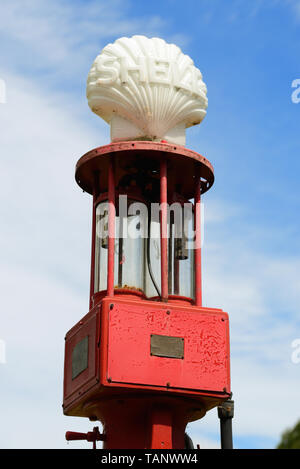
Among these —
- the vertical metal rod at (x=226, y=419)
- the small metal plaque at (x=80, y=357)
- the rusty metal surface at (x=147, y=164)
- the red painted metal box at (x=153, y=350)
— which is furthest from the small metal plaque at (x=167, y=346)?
the rusty metal surface at (x=147, y=164)

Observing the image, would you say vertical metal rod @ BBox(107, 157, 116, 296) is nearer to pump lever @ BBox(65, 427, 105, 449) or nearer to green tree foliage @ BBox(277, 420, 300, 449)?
pump lever @ BBox(65, 427, 105, 449)

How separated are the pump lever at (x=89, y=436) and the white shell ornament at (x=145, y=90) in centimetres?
509

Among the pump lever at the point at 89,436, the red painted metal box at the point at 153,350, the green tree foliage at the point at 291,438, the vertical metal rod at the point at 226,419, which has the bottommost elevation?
the green tree foliage at the point at 291,438

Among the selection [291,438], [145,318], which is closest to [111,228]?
[145,318]

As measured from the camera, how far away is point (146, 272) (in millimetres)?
18188

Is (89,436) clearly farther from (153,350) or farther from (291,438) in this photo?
(291,438)

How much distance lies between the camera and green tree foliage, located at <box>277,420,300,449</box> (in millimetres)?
13391

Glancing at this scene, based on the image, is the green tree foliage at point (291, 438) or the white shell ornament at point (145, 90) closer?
the green tree foliage at point (291, 438)

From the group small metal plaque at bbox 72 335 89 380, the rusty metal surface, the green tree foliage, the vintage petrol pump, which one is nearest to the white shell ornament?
the vintage petrol pump

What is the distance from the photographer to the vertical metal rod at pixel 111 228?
17.4m

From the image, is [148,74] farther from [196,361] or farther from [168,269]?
[196,361]

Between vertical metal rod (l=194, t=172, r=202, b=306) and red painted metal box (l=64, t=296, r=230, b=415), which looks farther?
vertical metal rod (l=194, t=172, r=202, b=306)

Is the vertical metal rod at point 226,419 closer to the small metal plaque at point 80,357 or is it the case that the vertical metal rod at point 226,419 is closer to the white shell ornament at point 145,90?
the small metal plaque at point 80,357

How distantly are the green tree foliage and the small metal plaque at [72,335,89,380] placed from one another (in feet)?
14.4
